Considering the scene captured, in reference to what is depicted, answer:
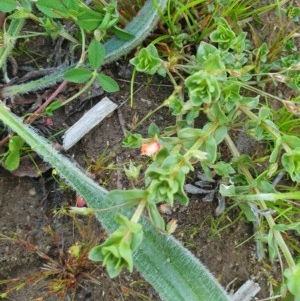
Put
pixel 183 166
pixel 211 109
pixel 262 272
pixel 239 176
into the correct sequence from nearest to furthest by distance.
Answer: pixel 183 166
pixel 211 109
pixel 239 176
pixel 262 272

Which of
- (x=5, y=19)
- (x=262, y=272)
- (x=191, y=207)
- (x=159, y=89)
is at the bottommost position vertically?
(x=262, y=272)

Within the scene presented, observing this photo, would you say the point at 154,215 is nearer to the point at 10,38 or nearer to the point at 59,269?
the point at 59,269

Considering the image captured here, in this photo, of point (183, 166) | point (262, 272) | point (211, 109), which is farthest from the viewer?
point (262, 272)

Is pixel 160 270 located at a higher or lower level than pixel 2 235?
lower

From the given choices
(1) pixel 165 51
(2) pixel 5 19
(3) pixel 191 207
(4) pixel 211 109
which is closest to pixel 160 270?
(3) pixel 191 207

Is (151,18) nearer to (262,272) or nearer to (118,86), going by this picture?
(118,86)

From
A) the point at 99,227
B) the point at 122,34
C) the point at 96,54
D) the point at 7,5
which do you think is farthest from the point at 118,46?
the point at 99,227

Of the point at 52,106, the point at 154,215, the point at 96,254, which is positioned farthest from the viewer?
the point at 52,106
